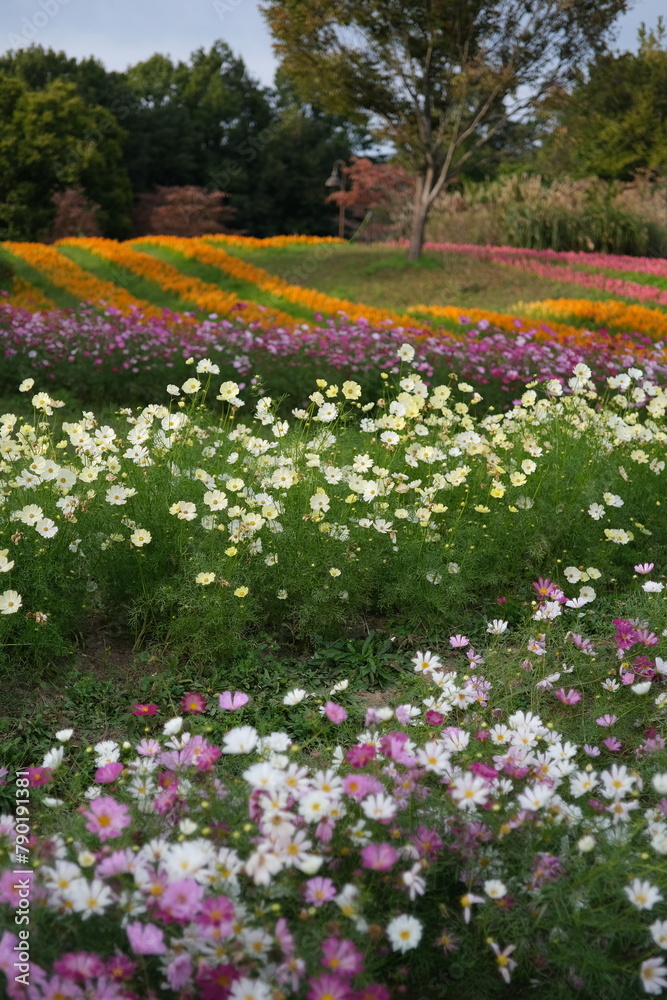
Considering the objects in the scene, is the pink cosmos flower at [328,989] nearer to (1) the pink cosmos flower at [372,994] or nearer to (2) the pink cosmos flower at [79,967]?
(1) the pink cosmos flower at [372,994]

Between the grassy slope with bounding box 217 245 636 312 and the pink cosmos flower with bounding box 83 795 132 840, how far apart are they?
11.1 m

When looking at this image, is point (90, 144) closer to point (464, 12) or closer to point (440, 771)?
point (464, 12)

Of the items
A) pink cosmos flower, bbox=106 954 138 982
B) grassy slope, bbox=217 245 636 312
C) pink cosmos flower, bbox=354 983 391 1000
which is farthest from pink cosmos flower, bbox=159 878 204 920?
grassy slope, bbox=217 245 636 312

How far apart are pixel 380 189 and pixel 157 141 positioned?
1076 cm

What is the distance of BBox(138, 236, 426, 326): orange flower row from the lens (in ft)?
31.4

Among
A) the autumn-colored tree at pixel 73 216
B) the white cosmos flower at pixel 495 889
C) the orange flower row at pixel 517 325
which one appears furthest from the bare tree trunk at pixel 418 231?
the white cosmos flower at pixel 495 889

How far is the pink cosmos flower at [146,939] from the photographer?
1.34 meters

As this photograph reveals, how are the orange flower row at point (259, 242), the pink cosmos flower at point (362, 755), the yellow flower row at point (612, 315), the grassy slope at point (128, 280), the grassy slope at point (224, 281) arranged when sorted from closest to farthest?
the pink cosmos flower at point (362, 755)
the yellow flower row at point (612, 315)
the grassy slope at point (224, 281)
the grassy slope at point (128, 280)
the orange flower row at point (259, 242)

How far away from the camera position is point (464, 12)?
13.2 meters

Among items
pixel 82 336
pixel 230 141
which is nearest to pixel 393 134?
pixel 82 336

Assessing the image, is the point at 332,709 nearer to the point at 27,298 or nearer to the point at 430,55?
the point at 27,298

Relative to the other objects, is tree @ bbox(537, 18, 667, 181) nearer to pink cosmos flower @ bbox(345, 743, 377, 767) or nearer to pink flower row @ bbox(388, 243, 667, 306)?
pink flower row @ bbox(388, 243, 667, 306)

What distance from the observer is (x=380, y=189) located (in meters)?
25.3

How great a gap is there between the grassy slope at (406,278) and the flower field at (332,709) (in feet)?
25.9
